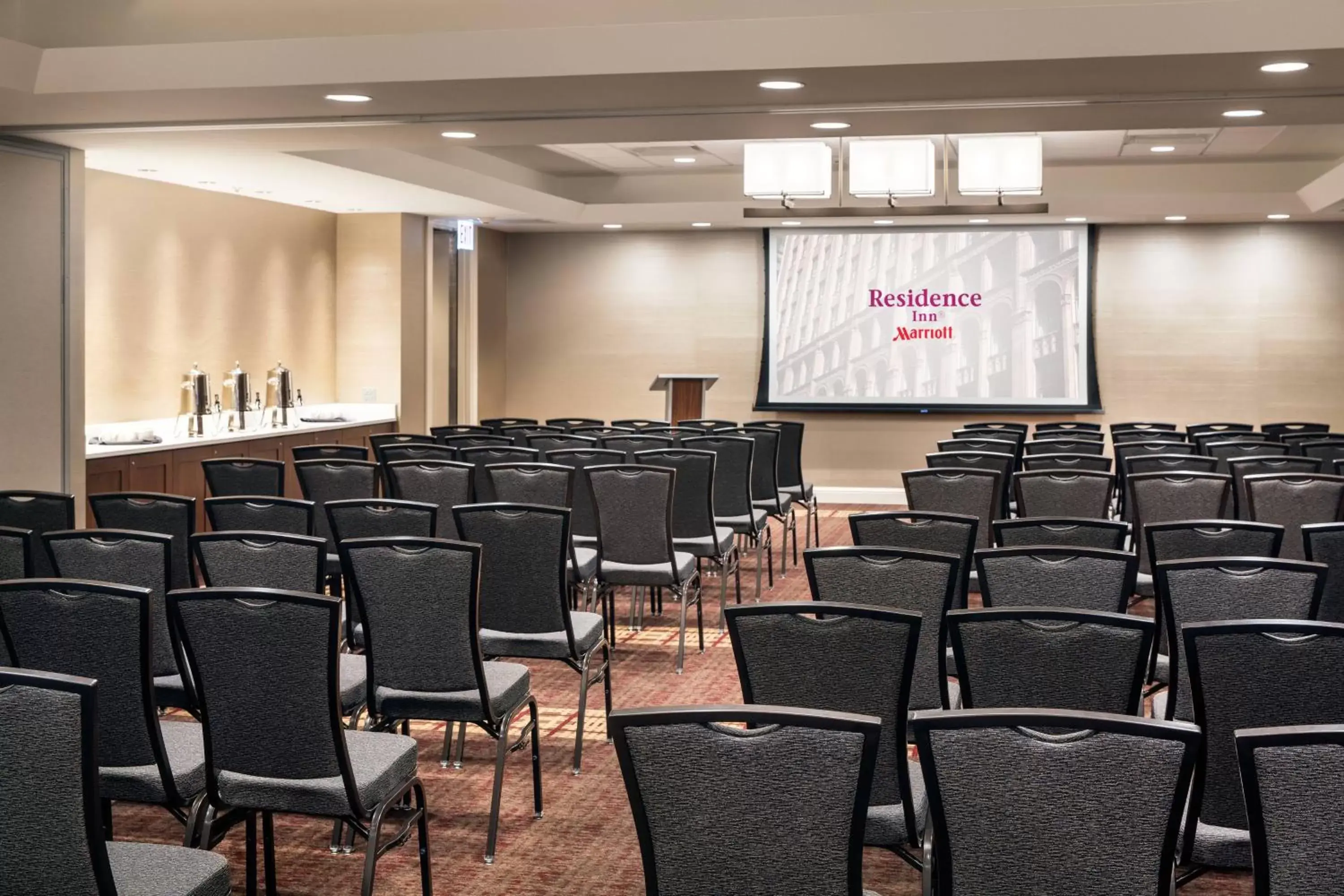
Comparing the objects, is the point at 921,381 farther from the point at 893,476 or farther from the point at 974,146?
the point at 974,146

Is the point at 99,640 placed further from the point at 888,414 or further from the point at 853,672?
the point at 888,414

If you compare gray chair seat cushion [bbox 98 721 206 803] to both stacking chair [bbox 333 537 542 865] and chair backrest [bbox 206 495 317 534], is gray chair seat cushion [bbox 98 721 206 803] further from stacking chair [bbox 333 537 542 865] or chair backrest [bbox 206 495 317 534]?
chair backrest [bbox 206 495 317 534]

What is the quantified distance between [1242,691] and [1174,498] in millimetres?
3453

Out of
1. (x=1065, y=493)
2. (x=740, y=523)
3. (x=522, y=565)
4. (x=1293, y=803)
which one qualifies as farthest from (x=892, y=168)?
(x=1293, y=803)

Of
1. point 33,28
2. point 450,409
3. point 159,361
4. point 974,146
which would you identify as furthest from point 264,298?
point 974,146

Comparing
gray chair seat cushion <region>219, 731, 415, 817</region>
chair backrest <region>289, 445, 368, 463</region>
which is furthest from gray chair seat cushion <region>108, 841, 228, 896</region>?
chair backrest <region>289, 445, 368, 463</region>

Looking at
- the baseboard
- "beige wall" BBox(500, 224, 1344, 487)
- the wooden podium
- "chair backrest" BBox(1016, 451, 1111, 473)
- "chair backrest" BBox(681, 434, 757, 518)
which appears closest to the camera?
"chair backrest" BBox(1016, 451, 1111, 473)

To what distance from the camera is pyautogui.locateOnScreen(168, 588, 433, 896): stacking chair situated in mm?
3285

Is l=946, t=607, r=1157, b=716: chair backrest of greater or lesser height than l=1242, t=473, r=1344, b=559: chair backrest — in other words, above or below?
→ below

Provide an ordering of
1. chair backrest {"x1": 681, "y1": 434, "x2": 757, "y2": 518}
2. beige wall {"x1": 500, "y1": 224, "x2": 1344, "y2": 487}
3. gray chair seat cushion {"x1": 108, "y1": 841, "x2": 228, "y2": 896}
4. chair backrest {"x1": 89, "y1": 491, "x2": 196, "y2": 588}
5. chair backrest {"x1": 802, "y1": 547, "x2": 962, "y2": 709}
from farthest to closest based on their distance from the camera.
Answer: beige wall {"x1": 500, "y1": 224, "x2": 1344, "y2": 487}, chair backrest {"x1": 681, "y1": 434, "x2": 757, "y2": 518}, chair backrest {"x1": 89, "y1": 491, "x2": 196, "y2": 588}, chair backrest {"x1": 802, "y1": 547, "x2": 962, "y2": 709}, gray chair seat cushion {"x1": 108, "y1": 841, "x2": 228, "y2": 896}

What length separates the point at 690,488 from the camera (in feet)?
23.7

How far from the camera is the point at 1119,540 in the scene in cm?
487

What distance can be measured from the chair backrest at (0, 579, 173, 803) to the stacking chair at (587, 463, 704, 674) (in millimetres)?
3200

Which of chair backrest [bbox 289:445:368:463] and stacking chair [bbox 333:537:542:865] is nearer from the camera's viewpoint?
stacking chair [bbox 333:537:542:865]
